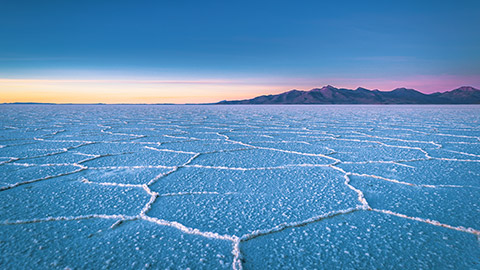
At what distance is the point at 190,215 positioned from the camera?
1267 mm

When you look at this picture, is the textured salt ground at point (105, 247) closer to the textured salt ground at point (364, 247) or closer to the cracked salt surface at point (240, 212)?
the cracked salt surface at point (240, 212)

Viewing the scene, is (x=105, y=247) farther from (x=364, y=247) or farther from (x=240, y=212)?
(x=364, y=247)

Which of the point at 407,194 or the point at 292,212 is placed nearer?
the point at 292,212

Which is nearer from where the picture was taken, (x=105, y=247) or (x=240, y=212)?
(x=105, y=247)

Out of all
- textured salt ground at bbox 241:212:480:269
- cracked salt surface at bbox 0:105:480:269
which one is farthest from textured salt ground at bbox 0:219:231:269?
textured salt ground at bbox 241:212:480:269

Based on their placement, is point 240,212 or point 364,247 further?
point 240,212

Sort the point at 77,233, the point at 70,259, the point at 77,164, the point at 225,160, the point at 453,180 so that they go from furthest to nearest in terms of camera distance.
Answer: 1. the point at 225,160
2. the point at 77,164
3. the point at 453,180
4. the point at 77,233
5. the point at 70,259

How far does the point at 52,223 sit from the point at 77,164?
3.86 ft

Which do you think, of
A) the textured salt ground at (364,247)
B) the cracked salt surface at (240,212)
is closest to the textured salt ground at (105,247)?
the cracked salt surface at (240,212)

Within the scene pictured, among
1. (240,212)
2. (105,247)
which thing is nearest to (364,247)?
(240,212)

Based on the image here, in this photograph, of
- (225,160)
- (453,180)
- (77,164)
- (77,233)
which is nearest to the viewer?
(77,233)

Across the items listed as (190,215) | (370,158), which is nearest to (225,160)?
(190,215)

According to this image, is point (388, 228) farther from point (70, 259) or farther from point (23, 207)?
point (23, 207)

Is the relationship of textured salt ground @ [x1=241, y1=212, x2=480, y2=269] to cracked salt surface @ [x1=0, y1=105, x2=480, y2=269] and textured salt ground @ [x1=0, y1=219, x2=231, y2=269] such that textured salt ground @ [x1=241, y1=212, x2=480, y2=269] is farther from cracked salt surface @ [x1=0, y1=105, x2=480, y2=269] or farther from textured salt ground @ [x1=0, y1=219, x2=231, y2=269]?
textured salt ground @ [x1=0, y1=219, x2=231, y2=269]
